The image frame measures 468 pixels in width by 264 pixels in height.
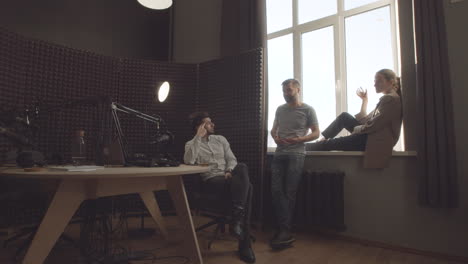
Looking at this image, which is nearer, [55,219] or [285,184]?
[55,219]

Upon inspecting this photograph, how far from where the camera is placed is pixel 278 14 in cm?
379

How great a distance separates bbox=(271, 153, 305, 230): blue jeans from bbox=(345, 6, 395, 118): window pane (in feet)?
3.17

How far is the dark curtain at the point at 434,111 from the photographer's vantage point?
2.18 meters

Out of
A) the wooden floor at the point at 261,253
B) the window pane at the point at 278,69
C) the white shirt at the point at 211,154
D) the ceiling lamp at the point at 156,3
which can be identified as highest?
the ceiling lamp at the point at 156,3

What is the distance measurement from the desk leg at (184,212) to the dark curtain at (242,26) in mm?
2210

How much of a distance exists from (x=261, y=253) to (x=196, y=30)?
3.57 meters

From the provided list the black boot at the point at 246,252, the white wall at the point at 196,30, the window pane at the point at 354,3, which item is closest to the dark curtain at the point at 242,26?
the white wall at the point at 196,30

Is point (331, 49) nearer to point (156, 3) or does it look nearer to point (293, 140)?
point (293, 140)

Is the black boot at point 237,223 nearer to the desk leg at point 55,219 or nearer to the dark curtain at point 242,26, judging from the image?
the desk leg at point 55,219

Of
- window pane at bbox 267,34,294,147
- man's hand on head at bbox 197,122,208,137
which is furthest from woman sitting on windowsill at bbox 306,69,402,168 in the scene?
man's hand on head at bbox 197,122,208,137

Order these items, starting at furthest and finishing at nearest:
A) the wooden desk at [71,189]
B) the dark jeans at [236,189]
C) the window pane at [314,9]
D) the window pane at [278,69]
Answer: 1. the window pane at [278,69]
2. the window pane at [314,9]
3. the dark jeans at [236,189]
4. the wooden desk at [71,189]

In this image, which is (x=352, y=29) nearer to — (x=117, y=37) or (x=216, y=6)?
(x=216, y=6)

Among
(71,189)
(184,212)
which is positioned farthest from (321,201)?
(71,189)

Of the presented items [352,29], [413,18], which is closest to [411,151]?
[413,18]
